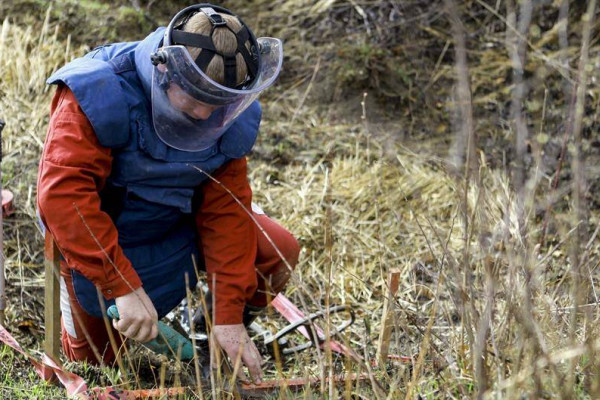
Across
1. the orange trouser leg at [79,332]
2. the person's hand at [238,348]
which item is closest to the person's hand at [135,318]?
the person's hand at [238,348]

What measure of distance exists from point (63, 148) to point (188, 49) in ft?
1.60

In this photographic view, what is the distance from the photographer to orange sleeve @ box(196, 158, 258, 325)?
3.01 meters

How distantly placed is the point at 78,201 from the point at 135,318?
399 mm

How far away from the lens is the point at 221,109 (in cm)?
274

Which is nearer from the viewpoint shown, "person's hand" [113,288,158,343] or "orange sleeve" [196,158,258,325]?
"person's hand" [113,288,158,343]

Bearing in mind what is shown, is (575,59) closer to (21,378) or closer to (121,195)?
(121,195)

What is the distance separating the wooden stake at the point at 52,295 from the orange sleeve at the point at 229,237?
0.53 m

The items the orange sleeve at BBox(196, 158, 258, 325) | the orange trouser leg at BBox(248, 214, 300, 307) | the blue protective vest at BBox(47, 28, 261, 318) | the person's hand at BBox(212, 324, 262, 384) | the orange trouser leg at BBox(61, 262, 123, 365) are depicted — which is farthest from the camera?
the orange trouser leg at BBox(248, 214, 300, 307)

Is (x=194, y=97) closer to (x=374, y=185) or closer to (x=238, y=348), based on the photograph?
(x=238, y=348)

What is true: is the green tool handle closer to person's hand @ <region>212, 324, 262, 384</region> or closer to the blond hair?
person's hand @ <region>212, 324, 262, 384</region>

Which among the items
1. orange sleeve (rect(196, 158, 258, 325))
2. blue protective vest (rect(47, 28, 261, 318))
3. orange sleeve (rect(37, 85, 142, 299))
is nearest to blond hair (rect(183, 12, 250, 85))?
blue protective vest (rect(47, 28, 261, 318))

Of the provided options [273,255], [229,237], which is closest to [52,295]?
[229,237]

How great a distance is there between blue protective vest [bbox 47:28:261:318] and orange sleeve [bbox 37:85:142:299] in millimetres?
59

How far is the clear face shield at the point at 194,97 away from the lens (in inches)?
99.6
